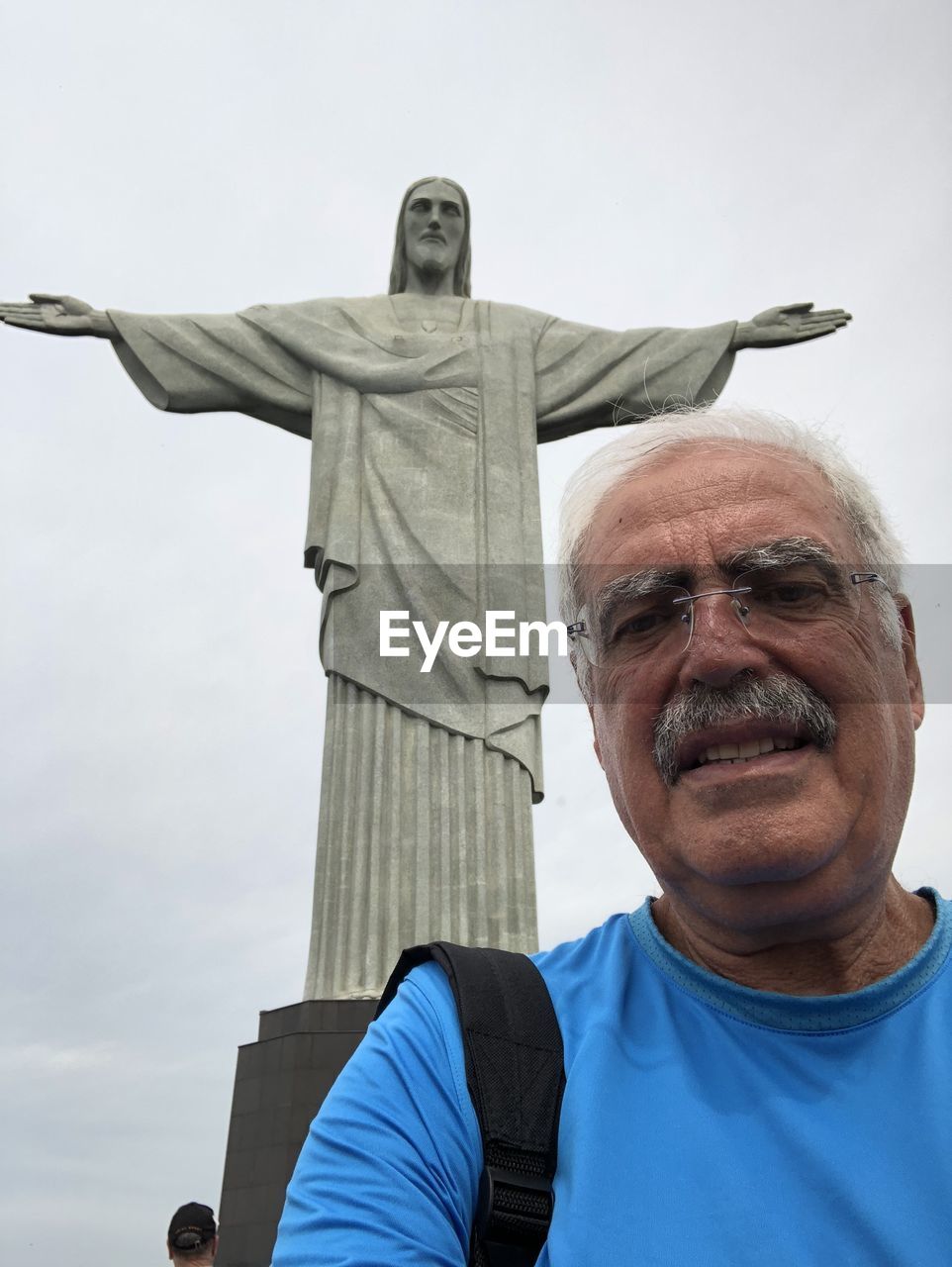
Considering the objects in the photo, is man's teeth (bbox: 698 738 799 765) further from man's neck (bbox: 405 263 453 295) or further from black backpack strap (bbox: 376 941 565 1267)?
man's neck (bbox: 405 263 453 295)

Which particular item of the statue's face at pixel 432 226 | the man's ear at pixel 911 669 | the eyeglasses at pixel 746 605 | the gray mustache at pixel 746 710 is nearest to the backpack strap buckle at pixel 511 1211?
the gray mustache at pixel 746 710

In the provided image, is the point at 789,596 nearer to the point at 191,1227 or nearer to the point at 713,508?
the point at 713,508

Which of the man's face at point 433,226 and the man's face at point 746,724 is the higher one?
the man's face at point 433,226

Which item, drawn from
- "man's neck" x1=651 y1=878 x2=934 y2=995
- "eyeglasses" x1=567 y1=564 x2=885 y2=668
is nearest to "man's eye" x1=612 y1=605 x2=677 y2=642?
"eyeglasses" x1=567 y1=564 x2=885 y2=668

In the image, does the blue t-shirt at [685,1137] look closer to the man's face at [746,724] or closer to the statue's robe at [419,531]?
the man's face at [746,724]

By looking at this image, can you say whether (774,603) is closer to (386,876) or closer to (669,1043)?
(669,1043)

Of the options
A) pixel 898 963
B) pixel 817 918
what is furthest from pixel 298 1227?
pixel 898 963
